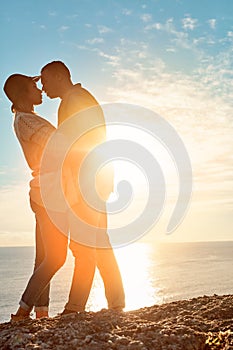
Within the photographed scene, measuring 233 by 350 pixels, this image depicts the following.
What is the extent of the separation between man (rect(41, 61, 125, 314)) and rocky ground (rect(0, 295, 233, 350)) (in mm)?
484

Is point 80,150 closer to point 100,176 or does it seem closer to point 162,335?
point 100,176

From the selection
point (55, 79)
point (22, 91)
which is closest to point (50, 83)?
point (55, 79)

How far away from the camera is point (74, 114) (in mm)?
5875

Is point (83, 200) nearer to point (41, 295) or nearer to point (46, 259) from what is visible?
point (46, 259)

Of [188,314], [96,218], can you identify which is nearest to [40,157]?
[96,218]

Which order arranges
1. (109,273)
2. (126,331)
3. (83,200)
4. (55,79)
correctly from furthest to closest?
(55,79) → (109,273) → (83,200) → (126,331)

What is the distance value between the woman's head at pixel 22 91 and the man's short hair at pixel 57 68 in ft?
0.80

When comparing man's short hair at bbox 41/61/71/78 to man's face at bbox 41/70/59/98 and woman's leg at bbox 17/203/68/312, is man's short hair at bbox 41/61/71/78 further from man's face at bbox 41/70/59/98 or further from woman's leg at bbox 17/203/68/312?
woman's leg at bbox 17/203/68/312

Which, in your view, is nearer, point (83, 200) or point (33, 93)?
point (83, 200)

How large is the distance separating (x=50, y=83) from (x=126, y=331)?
311 cm

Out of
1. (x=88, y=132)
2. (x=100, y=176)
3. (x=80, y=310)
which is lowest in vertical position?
(x=80, y=310)

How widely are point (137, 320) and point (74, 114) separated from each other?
2442 millimetres

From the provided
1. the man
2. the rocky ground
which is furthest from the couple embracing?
the rocky ground

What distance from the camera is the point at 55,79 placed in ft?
19.9
